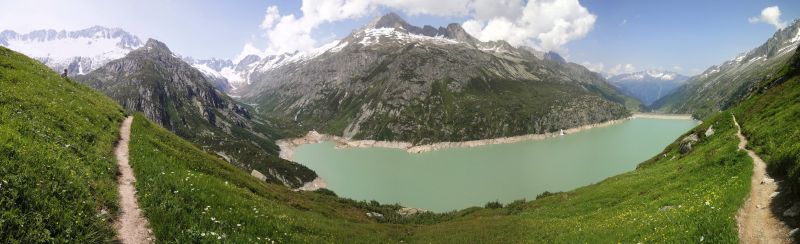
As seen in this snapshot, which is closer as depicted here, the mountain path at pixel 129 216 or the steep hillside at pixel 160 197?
the steep hillside at pixel 160 197

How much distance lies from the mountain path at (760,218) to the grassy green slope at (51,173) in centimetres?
2269

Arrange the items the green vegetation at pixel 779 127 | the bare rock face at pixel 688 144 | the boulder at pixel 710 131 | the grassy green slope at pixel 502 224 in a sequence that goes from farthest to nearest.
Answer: the boulder at pixel 710 131 → the bare rock face at pixel 688 144 → the green vegetation at pixel 779 127 → the grassy green slope at pixel 502 224

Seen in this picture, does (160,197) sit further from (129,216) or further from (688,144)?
(688,144)

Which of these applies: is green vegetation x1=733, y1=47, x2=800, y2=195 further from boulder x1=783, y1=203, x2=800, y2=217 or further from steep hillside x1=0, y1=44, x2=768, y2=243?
steep hillside x1=0, y1=44, x2=768, y2=243

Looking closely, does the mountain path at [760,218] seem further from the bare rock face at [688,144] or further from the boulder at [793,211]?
the bare rock face at [688,144]

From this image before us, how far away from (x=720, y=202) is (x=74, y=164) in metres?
27.5

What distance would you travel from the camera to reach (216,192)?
19.3 m

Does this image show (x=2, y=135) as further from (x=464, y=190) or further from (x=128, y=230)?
(x=464, y=190)

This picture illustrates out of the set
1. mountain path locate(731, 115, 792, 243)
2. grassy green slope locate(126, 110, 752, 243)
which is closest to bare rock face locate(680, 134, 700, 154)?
grassy green slope locate(126, 110, 752, 243)

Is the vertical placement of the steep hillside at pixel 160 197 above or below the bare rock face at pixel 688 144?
Answer: below

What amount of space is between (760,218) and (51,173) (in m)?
27.5

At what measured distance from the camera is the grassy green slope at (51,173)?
1105cm

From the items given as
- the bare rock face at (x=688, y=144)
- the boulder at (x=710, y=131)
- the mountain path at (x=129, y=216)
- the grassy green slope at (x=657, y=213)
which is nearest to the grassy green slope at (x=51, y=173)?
the mountain path at (x=129, y=216)

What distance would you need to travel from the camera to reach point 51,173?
13.8 metres
